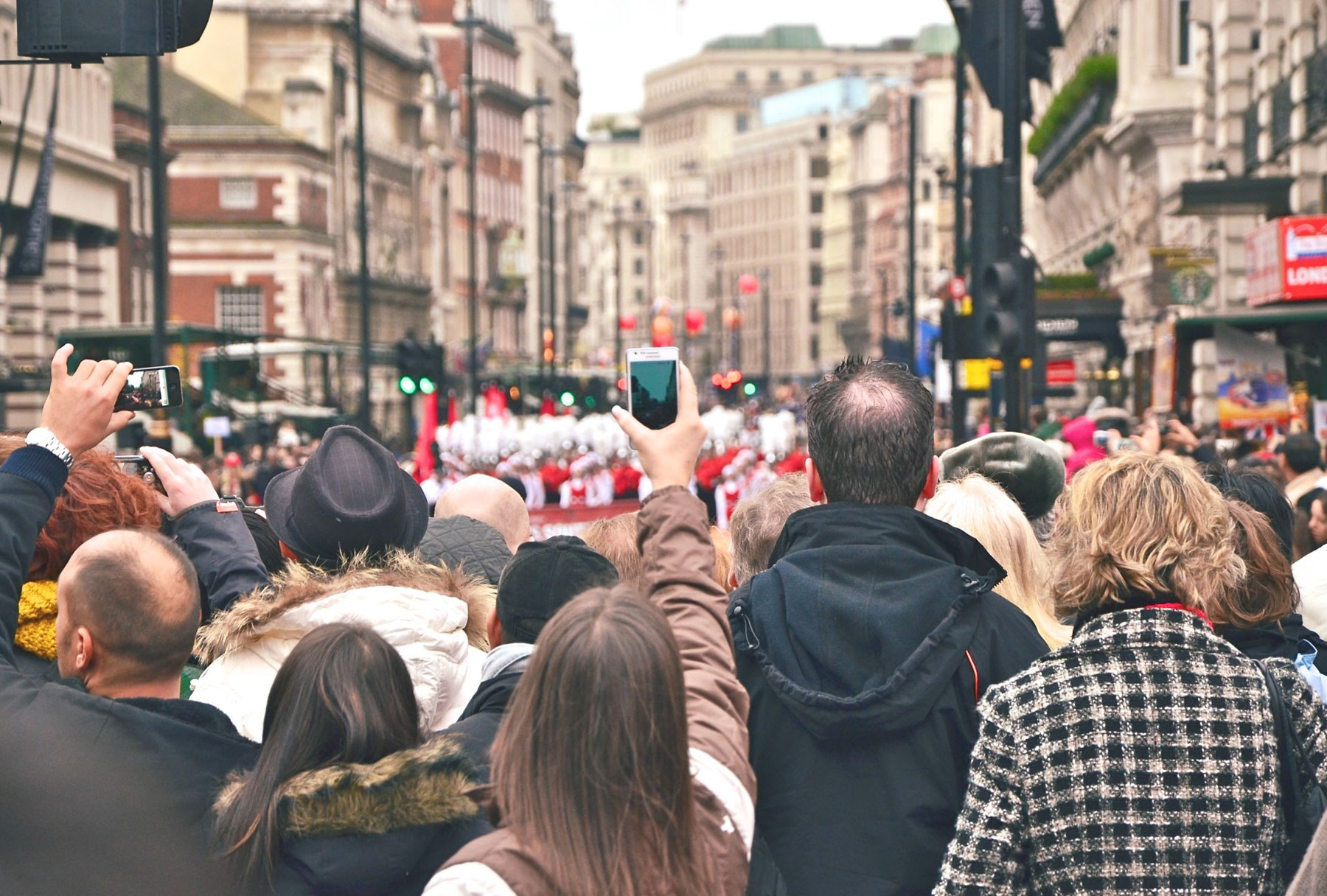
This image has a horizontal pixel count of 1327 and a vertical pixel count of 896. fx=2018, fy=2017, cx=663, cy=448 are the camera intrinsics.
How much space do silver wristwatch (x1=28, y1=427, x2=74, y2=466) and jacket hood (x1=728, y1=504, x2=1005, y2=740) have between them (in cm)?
142

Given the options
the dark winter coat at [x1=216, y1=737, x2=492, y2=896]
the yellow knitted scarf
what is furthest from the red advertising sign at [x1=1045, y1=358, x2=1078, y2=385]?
the dark winter coat at [x1=216, y1=737, x2=492, y2=896]

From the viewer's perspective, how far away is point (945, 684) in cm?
398

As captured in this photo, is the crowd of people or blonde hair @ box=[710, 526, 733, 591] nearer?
the crowd of people

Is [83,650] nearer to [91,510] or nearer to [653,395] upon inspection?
[91,510]

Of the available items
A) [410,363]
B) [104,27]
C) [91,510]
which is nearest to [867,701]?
[91,510]

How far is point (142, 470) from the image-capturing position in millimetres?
5262

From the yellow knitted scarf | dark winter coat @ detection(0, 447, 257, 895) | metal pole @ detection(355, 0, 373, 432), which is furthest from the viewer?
metal pole @ detection(355, 0, 373, 432)

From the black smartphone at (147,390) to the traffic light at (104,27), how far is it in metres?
2.98

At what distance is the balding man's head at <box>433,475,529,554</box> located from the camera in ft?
22.3

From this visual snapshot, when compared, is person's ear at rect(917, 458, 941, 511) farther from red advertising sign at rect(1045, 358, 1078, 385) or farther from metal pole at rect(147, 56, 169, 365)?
red advertising sign at rect(1045, 358, 1078, 385)

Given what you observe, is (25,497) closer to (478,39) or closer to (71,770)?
(71,770)

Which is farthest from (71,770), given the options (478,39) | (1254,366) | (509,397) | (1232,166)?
(478,39)

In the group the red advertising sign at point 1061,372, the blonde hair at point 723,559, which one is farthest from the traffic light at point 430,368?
the blonde hair at point 723,559

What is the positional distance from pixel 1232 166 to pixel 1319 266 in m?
9.73
